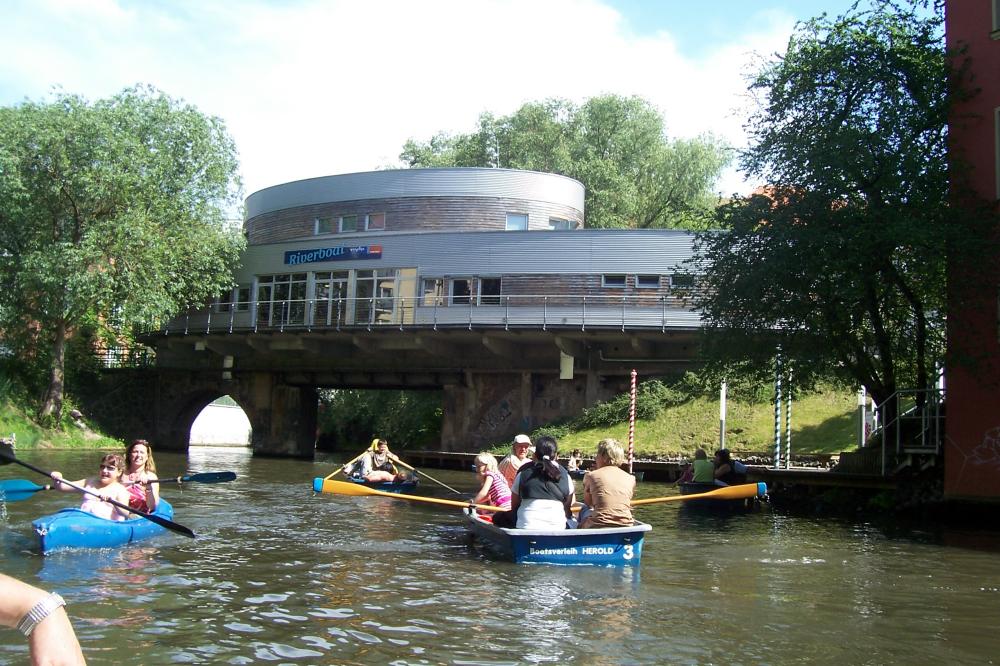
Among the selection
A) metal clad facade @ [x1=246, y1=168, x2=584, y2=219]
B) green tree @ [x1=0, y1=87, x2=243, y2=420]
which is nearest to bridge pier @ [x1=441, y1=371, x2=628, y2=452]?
metal clad facade @ [x1=246, y1=168, x2=584, y2=219]

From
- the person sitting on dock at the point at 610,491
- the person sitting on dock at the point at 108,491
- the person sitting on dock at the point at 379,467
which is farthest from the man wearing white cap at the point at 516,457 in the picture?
the person sitting on dock at the point at 379,467

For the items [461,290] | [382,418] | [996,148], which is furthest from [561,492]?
[382,418]

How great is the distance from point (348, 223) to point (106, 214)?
9.74m

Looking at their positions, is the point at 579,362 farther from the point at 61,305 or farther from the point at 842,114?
the point at 61,305

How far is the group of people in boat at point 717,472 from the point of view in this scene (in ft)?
68.1

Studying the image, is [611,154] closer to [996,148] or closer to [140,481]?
[996,148]

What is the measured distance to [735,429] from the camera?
3166cm

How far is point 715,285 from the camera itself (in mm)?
21984

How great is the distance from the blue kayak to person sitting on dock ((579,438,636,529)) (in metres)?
5.87

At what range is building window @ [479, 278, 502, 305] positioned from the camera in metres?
36.8

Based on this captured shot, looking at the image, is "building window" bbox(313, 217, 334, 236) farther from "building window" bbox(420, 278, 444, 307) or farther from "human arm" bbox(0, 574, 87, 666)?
"human arm" bbox(0, 574, 87, 666)

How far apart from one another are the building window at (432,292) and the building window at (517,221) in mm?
4191

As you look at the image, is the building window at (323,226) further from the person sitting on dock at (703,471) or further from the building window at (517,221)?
the person sitting on dock at (703,471)

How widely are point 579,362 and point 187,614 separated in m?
28.1
